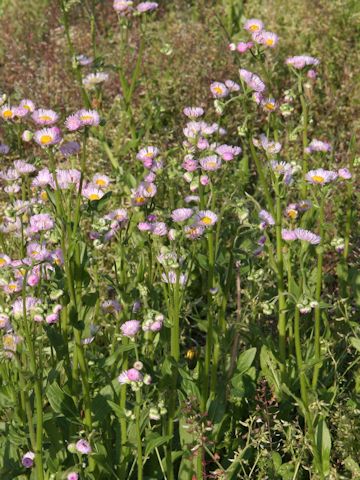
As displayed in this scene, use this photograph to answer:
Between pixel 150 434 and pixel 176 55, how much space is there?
10.5 ft

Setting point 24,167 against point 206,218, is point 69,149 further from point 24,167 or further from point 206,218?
point 206,218

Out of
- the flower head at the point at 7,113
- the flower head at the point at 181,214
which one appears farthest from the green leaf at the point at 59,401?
the flower head at the point at 7,113

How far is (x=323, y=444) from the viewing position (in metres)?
2.06

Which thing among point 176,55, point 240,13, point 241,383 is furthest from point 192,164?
point 240,13

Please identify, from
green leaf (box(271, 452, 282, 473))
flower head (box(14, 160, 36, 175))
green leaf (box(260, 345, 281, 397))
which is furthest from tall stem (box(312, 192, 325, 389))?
flower head (box(14, 160, 36, 175))

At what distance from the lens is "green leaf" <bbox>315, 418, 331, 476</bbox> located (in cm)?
204

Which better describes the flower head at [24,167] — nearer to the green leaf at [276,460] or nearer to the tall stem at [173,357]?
the tall stem at [173,357]

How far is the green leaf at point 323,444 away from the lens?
6.70ft

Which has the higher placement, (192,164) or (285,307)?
(192,164)

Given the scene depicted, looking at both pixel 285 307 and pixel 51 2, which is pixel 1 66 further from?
pixel 285 307

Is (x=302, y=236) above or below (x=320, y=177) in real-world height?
below

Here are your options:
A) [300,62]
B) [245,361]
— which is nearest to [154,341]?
[245,361]

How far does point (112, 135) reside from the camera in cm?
403

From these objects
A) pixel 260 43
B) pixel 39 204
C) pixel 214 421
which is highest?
pixel 260 43
